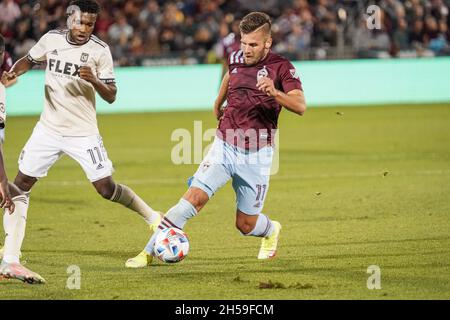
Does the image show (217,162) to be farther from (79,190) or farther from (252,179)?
(79,190)

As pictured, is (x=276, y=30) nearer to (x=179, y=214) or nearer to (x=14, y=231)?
(x=179, y=214)

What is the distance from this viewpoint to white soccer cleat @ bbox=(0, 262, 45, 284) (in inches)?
318

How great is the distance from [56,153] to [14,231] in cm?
166

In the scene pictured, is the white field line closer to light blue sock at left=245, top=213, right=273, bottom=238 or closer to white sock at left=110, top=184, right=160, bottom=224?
white sock at left=110, top=184, right=160, bottom=224

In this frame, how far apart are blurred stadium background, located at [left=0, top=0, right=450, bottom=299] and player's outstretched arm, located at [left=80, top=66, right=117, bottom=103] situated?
1.56 metres

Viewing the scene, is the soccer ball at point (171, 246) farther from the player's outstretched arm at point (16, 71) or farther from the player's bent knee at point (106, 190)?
the player's outstretched arm at point (16, 71)

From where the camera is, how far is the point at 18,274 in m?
8.06

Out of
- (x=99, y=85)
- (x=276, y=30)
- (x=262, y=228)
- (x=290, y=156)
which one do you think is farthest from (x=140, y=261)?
(x=276, y=30)

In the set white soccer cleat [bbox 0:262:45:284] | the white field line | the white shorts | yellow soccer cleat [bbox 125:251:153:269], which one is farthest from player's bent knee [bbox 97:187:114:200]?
the white field line

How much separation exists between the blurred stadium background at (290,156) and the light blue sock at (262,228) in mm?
296

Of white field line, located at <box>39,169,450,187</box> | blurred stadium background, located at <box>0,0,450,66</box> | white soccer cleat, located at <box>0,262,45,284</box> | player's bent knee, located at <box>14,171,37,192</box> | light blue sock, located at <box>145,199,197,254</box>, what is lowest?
white field line, located at <box>39,169,450,187</box>

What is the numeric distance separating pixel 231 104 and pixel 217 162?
22.0 inches
